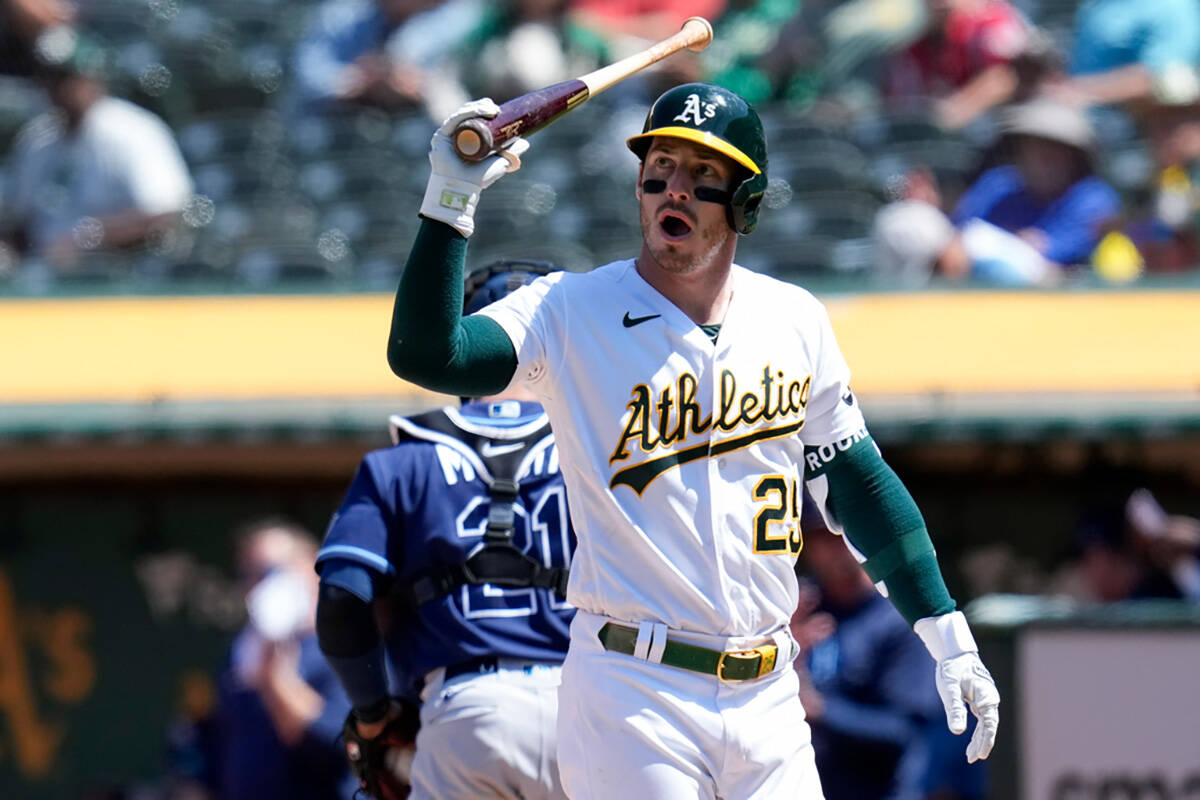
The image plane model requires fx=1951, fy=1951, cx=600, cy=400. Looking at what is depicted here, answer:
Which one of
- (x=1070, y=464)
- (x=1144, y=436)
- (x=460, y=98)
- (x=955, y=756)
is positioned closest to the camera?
(x=955, y=756)

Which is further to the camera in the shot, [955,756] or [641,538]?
[955,756]

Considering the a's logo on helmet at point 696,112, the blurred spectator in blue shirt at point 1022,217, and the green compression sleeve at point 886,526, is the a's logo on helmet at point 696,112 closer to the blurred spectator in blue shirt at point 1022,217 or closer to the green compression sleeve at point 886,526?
the green compression sleeve at point 886,526

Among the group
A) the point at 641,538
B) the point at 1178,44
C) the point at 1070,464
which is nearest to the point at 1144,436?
the point at 1070,464

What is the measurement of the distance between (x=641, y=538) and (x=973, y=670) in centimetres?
62

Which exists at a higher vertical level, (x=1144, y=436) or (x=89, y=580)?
(x=1144, y=436)

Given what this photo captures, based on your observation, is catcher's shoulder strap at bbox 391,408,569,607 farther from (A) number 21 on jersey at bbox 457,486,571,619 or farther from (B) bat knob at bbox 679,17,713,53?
(B) bat knob at bbox 679,17,713,53

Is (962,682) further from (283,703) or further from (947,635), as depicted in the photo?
(283,703)

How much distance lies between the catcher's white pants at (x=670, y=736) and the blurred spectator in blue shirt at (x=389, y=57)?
6.03 m

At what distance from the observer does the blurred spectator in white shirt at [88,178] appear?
8.09m

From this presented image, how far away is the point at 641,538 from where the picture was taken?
2.99 meters

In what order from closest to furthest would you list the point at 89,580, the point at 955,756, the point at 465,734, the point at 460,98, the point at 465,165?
the point at 465,165 < the point at 465,734 < the point at 955,756 < the point at 89,580 < the point at 460,98

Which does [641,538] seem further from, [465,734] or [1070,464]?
[1070,464]

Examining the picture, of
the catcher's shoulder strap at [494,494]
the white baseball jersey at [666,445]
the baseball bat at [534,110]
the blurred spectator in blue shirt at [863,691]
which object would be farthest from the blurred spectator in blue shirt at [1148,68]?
the white baseball jersey at [666,445]

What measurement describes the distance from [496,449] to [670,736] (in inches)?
41.2
